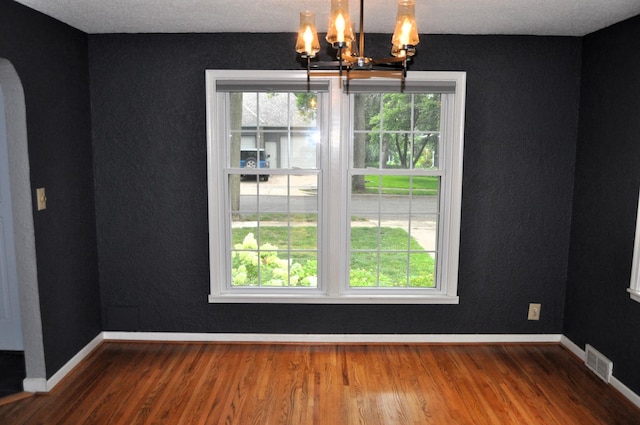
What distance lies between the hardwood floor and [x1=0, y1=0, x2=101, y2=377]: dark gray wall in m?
0.38

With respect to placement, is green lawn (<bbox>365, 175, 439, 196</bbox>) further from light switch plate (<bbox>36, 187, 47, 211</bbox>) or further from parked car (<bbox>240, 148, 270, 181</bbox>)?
light switch plate (<bbox>36, 187, 47, 211</bbox>)

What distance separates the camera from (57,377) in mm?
3027

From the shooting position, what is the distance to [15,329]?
3.39m

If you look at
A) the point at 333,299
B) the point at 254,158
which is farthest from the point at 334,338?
the point at 254,158

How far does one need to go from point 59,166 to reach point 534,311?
12.1 feet

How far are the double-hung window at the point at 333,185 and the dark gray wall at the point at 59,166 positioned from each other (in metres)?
0.92

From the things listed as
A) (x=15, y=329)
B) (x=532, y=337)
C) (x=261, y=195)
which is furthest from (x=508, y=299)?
(x=15, y=329)

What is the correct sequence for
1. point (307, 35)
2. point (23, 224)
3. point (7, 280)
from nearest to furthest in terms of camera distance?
1. point (307, 35)
2. point (23, 224)
3. point (7, 280)

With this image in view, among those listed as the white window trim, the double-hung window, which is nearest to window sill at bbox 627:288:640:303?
the white window trim

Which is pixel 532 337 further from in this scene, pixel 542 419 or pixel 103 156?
pixel 103 156

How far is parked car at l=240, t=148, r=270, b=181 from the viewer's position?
3.54 m

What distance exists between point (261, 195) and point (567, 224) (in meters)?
2.41

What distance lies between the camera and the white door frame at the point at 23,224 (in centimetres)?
266

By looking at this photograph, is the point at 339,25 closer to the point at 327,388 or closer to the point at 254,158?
the point at 254,158
